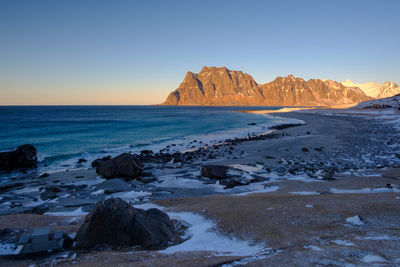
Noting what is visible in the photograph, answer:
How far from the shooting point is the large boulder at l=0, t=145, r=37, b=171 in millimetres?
13469

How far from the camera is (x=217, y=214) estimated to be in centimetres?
527

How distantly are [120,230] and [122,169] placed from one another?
6754 millimetres

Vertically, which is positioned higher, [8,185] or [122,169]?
[122,169]

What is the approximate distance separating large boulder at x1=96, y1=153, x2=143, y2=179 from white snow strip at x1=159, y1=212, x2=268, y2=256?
20.7 feet

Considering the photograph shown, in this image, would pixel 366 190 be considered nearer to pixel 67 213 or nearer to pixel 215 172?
pixel 215 172

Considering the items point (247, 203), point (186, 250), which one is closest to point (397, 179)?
point (247, 203)

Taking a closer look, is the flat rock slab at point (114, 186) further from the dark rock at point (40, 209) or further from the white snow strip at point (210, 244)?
the white snow strip at point (210, 244)

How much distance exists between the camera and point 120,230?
Result: 4.09m

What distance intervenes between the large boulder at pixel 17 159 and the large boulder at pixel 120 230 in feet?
43.2

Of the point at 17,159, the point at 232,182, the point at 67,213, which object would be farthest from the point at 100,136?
the point at 232,182

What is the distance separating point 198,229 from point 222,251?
1074 mm

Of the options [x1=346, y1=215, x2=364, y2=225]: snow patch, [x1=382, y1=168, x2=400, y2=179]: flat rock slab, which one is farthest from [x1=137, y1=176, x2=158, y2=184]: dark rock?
[x1=382, y1=168, x2=400, y2=179]: flat rock slab

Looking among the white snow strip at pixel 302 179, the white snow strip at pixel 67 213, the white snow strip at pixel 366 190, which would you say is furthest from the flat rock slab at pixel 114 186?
the white snow strip at pixel 366 190

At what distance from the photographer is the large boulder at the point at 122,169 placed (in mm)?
10398
